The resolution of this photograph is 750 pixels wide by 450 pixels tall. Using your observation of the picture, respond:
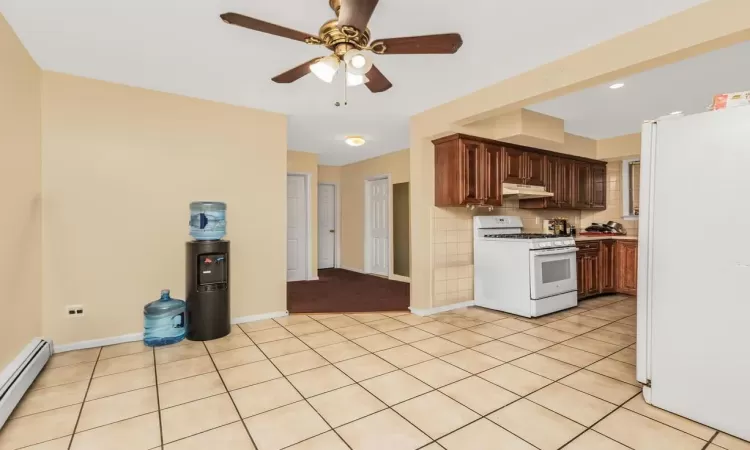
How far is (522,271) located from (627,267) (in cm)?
226

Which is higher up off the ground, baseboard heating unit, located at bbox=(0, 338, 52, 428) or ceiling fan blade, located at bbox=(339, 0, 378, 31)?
ceiling fan blade, located at bbox=(339, 0, 378, 31)

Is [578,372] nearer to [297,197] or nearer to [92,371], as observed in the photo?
[92,371]

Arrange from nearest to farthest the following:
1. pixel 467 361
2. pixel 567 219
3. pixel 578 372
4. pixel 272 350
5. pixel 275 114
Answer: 1. pixel 578 372
2. pixel 467 361
3. pixel 272 350
4. pixel 275 114
5. pixel 567 219

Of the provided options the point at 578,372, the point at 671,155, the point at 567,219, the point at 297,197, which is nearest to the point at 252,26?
the point at 671,155

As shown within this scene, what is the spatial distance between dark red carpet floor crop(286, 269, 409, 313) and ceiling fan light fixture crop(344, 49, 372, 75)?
2.96m

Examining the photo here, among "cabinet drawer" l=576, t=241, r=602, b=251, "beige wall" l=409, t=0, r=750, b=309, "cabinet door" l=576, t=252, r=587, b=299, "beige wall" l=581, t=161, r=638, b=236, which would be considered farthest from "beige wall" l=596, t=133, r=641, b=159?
"beige wall" l=409, t=0, r=750, b=309

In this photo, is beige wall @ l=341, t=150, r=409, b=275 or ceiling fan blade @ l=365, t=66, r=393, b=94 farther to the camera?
beige wall @ l=341, t=150, r=409, b=275

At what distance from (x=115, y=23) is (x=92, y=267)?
1.99 metres

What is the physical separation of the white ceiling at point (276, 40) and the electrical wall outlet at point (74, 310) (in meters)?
1.95

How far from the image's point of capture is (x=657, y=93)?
11.6 ft

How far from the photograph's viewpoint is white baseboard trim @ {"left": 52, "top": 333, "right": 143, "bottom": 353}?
2924 millimetres

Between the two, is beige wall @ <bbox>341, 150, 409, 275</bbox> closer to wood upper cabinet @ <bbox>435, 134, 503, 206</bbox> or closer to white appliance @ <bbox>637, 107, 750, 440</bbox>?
wood upper cabinet @ <bbox>435, 134, 503, 206</bbox>

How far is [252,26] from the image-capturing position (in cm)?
174

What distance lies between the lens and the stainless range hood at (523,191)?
4238 mm
